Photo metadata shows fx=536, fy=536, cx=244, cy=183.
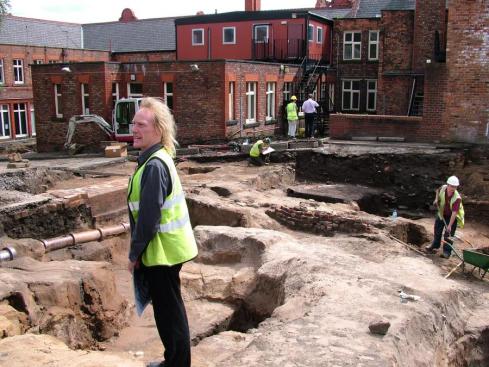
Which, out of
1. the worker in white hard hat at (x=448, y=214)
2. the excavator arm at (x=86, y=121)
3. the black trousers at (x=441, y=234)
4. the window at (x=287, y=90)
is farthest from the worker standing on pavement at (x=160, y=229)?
the window at (x=287, y=90)

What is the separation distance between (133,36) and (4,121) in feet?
39.5

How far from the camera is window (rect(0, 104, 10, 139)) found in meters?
36.1

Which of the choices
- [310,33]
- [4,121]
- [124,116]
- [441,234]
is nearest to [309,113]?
[124,116]

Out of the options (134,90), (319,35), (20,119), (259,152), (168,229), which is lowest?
(259,152)

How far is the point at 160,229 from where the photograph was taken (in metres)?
3.97

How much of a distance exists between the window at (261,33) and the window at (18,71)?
17576mm

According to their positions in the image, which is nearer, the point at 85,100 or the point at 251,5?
the point at 85,100

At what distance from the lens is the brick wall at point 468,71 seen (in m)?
18.6

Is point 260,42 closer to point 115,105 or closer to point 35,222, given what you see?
point 115,105

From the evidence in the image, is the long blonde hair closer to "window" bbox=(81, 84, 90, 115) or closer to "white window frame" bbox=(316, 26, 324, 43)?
"window" bbox=(81, 84, 90, 115)

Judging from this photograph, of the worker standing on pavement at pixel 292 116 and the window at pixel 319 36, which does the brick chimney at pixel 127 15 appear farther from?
the worker standing on pavement at pixel 292 116

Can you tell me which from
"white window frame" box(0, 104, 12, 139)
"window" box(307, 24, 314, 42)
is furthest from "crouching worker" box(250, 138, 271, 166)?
"white window frame" box(0, 104, 12, 139)

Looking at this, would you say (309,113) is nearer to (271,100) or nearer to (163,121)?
(271,100)

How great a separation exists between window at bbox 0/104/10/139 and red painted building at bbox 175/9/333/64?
41.7 feet
